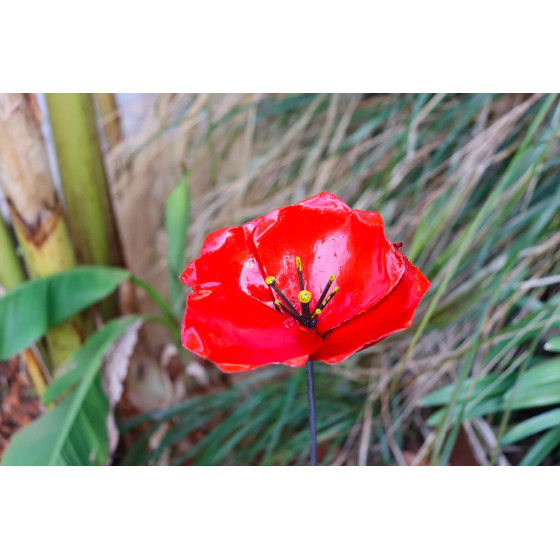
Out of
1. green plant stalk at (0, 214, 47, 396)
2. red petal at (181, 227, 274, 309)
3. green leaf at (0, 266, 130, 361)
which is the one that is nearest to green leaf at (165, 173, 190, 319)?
green leaf at (0, 266, 130, 361)

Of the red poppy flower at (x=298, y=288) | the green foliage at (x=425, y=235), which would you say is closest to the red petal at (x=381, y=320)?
the red poppy flower at (x=298, y=288)

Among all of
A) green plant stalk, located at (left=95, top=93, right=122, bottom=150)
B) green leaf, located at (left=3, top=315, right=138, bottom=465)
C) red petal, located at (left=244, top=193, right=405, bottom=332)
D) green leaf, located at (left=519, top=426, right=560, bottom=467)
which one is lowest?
green leaf, located at (left=519, top=426, right=560, bottom=467)

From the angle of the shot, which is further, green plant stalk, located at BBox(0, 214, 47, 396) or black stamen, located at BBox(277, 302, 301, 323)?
green plant stalk, located at BBox(0, 214, 47, 396)

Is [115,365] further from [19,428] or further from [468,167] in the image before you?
[468,167]

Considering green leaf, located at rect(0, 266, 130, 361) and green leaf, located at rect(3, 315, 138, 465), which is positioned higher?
green leaf, located at rect(0, 266, 130, 361)

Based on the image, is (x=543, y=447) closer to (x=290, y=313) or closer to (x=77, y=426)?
(x=290, y=313)

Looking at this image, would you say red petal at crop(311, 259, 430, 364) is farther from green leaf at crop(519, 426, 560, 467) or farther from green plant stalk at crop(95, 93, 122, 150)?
green plant stalk at crop(95, 93, 122, 150)
